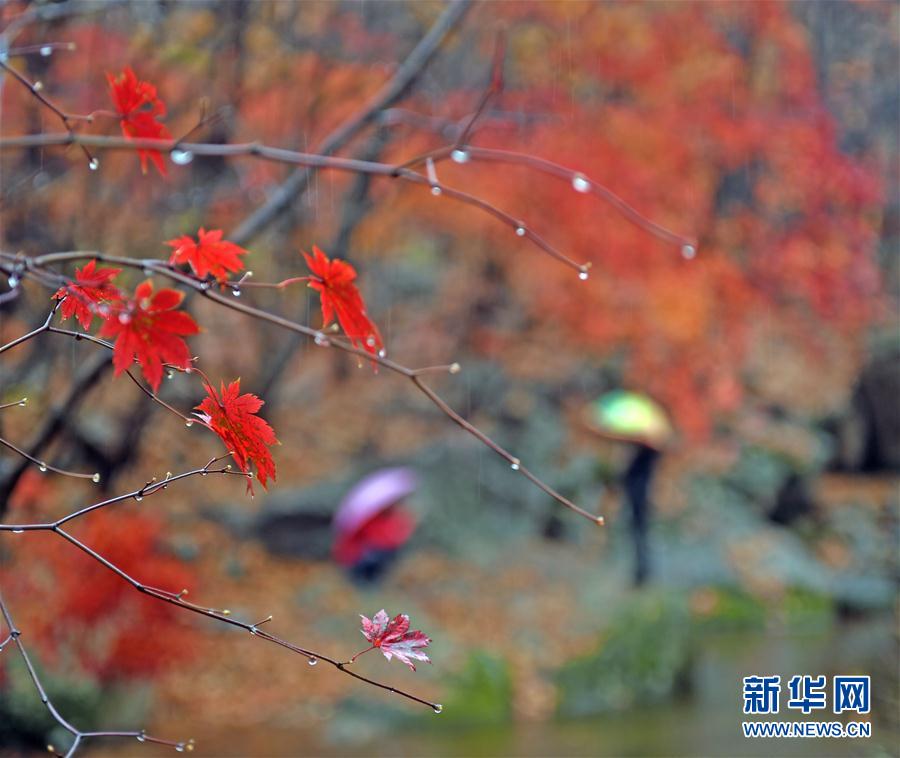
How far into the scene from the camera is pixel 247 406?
4.41 ft

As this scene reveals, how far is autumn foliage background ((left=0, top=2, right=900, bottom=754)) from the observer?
15.8ft

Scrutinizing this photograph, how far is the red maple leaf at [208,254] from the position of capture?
1.45 meters

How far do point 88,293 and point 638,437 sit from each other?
24.7 feet

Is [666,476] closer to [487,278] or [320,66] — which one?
[487,278]

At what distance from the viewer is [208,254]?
148cm

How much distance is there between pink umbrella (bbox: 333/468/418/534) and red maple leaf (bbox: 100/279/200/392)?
19.7 feet

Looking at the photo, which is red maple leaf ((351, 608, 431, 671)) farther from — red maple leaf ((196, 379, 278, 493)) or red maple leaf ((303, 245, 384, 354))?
red maple leaf ((303, 245, 384, 354))

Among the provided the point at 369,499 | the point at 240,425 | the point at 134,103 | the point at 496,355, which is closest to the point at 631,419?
the point at 496,355

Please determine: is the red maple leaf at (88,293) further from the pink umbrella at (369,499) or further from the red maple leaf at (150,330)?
the pink umbrella at (369,499)

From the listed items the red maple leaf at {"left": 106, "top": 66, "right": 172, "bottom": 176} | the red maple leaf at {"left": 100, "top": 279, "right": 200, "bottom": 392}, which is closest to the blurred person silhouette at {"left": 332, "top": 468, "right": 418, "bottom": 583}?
the red maple leaf at {"left": 106, "top": 66, "right": 172, "bottom": 176}

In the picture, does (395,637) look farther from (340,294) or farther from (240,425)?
(340,294)

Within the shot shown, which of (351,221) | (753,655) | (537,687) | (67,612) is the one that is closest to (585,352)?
(753,655)

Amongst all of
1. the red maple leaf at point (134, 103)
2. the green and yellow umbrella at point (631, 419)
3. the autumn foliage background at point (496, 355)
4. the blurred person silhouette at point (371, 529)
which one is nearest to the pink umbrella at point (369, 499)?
the blurred person silhouette at point (371, 529)

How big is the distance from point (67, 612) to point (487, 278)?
608 centimetres
